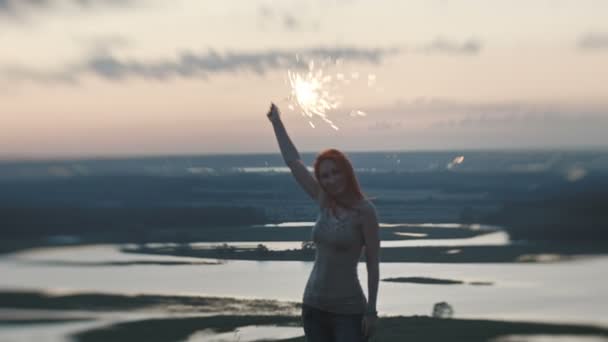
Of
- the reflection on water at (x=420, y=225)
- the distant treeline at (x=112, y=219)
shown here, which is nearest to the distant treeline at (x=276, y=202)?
the distant treeline at (x=112, y=219)

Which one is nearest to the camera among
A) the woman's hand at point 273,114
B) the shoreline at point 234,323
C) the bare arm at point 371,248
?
the bare arm at point 371,248

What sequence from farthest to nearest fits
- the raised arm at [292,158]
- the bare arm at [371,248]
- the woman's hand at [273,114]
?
the woman's hand at [273,114]
the raised arm at [292,158]
the bare arm at [371,248]

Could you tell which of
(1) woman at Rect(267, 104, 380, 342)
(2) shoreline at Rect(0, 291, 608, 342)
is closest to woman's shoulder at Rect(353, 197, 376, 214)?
(1) woman at Rect(267, 104, 380, 342)

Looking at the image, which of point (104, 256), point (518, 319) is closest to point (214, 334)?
point (518, 319)

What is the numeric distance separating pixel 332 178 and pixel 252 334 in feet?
82.1

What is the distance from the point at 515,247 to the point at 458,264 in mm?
15778

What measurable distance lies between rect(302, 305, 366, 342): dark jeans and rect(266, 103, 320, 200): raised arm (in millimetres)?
928

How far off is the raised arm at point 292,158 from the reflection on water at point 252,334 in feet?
71.9

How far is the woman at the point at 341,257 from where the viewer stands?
19.4ft

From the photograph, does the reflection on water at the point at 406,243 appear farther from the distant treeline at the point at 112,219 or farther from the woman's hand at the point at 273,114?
the woman's hand at the point at 273,114

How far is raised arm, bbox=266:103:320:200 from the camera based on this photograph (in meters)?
6.47

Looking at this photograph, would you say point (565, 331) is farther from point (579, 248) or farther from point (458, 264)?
point (579, 248)

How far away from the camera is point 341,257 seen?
598 cm

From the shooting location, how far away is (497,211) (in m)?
94.9
